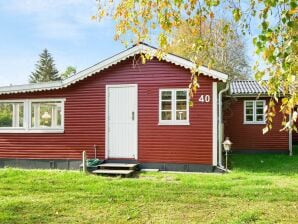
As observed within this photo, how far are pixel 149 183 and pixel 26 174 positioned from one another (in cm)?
404

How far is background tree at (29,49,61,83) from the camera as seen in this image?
56562 mm

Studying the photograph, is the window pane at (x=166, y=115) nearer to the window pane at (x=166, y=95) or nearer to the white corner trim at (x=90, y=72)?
the window pane at (x=166, y=95)

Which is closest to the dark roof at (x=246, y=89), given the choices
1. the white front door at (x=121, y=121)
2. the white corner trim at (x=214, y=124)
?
the white corner trim at (x=214, y=124)

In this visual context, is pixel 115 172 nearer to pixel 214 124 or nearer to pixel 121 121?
pixel 121 121

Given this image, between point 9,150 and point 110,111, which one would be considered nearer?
point 110,111

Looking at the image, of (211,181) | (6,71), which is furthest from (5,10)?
(6,71)

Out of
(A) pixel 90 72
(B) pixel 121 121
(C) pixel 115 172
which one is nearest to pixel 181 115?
(B) pixel 121 121

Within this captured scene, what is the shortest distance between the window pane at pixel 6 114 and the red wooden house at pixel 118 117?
0.04m

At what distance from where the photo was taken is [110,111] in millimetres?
12102

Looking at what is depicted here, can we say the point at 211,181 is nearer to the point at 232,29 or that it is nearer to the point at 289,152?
the point at 232,29

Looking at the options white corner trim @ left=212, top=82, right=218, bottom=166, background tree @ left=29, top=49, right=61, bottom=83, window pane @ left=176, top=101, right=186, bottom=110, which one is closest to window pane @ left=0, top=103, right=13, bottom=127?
window pane @ left=176, top=101, right=186, bottom=110

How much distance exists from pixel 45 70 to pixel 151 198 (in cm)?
5277

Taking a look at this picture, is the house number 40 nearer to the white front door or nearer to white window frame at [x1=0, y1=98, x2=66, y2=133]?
the white front door

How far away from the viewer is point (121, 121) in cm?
1202
